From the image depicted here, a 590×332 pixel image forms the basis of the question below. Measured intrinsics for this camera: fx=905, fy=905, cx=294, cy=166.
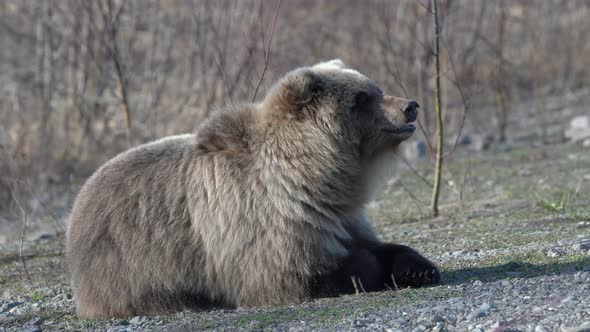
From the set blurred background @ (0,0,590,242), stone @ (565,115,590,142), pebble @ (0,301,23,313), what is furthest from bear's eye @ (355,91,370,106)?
stone @ (565,115,590,142)

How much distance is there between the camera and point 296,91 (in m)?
6.29

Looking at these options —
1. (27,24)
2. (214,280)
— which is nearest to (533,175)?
(214,280)

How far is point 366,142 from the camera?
6469 millimetres

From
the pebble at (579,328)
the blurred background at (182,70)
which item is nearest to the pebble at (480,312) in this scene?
the pebble at (579,328)

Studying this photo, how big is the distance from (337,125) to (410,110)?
54 cm

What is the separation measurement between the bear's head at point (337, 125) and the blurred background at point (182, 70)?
6.80 m

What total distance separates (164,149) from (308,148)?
43.7 inches

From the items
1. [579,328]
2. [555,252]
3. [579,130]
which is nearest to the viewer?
[579,328]

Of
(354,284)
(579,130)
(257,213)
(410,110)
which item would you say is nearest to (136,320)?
(257,213)

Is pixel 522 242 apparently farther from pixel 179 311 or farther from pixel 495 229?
pixel 179 311

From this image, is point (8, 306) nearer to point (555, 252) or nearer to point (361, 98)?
point (361, 98)

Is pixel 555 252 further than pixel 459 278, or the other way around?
pixel 555 252

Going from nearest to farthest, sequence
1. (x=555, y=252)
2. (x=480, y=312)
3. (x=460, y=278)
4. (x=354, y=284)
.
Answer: (x=480, y=312) → (x=354, y=284) → (x=460, y=278) → (x=555, y=252)

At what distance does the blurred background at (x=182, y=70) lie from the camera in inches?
572
